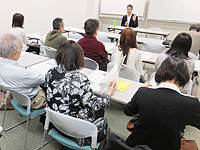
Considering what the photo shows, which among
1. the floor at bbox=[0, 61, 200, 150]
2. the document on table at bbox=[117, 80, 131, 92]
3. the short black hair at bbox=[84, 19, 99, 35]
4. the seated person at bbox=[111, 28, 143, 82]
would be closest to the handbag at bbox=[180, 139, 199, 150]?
the document on table at bbox=[117, 80, 131, 92]

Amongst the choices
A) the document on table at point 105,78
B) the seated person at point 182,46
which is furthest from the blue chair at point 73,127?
the seated person at point 182,46

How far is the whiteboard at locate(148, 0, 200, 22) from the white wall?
2820 mm

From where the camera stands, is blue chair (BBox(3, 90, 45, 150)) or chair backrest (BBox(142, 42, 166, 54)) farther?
chair backrest (BBox(142, 42, 166, 54))

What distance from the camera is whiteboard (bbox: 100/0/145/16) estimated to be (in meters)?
6.95

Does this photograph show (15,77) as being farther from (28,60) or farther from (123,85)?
(123,85)

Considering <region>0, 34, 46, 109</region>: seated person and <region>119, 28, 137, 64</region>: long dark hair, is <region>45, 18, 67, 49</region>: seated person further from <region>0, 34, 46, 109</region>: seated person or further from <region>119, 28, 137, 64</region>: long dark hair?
<region>0, 34, 46, 109</region>: seated person

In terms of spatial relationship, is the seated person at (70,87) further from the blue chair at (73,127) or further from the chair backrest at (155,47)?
the chair backrest at (155,47)

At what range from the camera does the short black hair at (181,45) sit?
6.73 feet

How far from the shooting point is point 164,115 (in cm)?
109

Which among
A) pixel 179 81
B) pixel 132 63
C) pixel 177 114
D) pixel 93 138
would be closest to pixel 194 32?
pixel 132 63

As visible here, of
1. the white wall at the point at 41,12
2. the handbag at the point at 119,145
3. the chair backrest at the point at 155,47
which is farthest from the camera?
the white wall at the point at 41,12

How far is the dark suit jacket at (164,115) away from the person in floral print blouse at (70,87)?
1.40 ft

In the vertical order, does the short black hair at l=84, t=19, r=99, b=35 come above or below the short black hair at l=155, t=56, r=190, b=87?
above

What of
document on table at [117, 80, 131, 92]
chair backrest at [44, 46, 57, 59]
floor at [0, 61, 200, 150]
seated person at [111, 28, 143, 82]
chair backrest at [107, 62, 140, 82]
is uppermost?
seated person at [111, 28, 143, 82]
